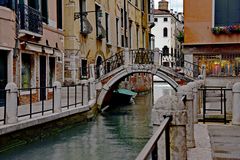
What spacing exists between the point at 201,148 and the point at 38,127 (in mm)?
6769

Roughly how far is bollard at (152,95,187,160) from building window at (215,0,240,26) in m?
15.0

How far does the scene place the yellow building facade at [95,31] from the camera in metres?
19.4

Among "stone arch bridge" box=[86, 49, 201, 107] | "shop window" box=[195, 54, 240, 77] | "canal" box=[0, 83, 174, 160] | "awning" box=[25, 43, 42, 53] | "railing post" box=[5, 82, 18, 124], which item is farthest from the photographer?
"stone arch bridge" box=[86, 49, 201, 107]

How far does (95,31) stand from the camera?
893 inches

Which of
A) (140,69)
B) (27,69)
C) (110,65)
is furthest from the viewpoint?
(110,65)

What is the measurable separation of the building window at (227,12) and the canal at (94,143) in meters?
5.55

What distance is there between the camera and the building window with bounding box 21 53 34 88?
1498cm

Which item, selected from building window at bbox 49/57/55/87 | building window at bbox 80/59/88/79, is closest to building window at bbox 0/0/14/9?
building window at bbox 49/57/55/87

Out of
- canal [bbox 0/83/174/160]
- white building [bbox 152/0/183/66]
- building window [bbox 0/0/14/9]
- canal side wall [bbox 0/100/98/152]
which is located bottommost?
canal [bbox 0/83/174/160]

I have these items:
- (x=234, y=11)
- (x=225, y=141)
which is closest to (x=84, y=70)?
(x=234, y=11)

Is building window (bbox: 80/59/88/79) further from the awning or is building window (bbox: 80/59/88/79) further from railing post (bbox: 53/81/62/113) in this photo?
railing post (bbox: 53/81/62/113)

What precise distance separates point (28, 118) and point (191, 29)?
10.4 meters

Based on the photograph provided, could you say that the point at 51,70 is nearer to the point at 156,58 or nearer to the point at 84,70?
the point at 84,70

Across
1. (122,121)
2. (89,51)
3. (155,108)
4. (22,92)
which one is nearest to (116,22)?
(89,51)
